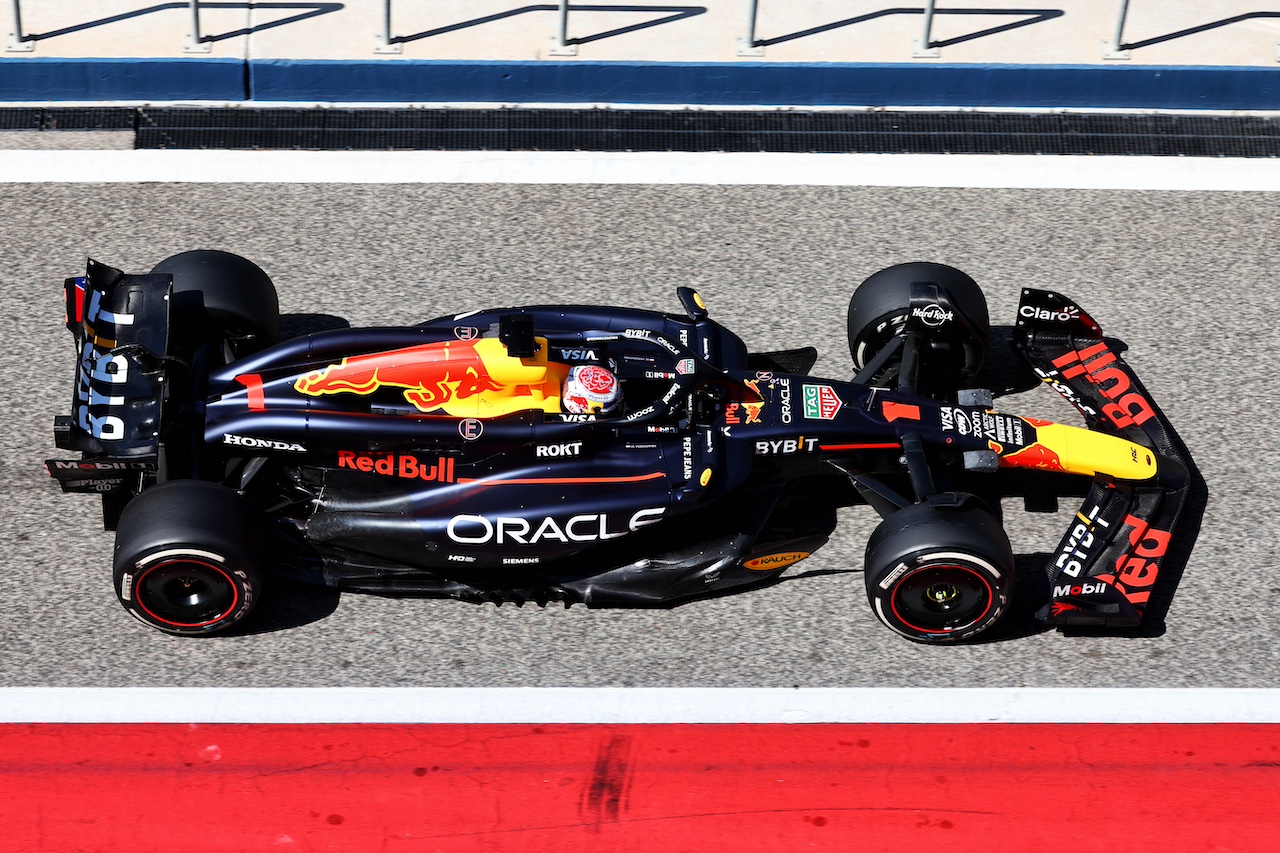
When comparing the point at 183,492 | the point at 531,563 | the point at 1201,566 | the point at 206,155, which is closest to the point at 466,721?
the point at 531,563

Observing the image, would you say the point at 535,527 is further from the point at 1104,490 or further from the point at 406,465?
the point at 1104,490

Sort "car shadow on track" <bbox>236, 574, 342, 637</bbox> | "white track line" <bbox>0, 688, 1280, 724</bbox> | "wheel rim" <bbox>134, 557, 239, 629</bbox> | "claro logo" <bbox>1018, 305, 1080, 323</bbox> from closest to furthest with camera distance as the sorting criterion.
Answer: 1. "wheel rim" <bbox>134, 557, 239, 629</bbox>
2. "white track line" <bbox>0, 688, 1280, 724</bbox>
3. "car shadow on track" <bbox>236, 574, 342, 637</bbox>
4. "claro logo" <bbox>1018, 305, 1080, 323</bbox>

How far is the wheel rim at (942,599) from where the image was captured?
6477 millimetres

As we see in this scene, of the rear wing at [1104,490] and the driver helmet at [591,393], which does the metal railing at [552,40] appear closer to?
the rear wing at [1104,490]

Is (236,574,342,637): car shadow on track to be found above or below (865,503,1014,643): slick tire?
below

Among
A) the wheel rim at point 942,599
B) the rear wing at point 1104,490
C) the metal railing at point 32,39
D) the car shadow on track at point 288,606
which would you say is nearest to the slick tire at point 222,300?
the car shadow on track at point 288,606

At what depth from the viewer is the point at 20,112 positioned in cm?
985

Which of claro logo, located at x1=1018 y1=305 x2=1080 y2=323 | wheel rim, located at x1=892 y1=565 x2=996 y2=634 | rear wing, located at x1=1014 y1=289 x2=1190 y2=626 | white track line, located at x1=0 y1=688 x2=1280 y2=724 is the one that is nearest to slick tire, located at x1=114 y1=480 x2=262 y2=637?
white track line, located at x1=0 y1=688 x2=1280 y2=724

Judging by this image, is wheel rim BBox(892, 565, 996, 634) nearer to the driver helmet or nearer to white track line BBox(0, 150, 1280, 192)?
the driver helmet

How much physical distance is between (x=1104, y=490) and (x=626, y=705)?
2.51 metres

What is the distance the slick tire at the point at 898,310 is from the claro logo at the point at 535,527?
5.95 ft

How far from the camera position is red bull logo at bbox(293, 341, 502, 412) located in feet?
21.9

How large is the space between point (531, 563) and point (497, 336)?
3.46 feet

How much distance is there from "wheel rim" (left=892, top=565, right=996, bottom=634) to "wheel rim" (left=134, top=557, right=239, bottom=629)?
2941 millimetres
